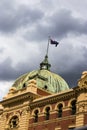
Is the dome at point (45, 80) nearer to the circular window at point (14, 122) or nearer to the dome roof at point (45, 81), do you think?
the dome roof at point (45, 81)

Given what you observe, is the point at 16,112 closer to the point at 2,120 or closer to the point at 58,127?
the point at 2,120

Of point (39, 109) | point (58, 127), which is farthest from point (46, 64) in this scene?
point (58, 127)

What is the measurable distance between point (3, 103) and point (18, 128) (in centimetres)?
645

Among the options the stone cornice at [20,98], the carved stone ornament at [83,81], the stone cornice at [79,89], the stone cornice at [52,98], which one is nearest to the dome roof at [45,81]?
the stone cornice at [20,98]

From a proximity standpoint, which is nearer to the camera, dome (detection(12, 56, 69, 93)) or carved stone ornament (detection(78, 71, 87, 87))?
carved stone ornament (detection(78, 71, 87, 87))

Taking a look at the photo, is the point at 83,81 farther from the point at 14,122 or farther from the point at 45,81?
the point at 45,81

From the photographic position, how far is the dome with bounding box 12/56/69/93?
55.4 m

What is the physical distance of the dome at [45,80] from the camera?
55.4 metres

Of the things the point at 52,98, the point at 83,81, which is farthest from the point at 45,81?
the point at 83,81

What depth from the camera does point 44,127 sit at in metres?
43.9

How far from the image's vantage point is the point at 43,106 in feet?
151

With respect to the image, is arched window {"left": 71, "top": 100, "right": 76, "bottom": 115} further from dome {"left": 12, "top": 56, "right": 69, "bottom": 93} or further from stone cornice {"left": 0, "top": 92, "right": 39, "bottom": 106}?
dome {"left": 12, "top": 56, "right": 69, "bottom": 93}

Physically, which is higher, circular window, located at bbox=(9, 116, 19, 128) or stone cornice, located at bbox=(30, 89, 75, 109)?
stone cornice, located at bbox=(30, 89, 75, 109)

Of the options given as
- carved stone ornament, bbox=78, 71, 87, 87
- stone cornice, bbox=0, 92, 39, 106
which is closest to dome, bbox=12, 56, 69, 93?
stone cornice, bbox=0, 92, 39, 106
